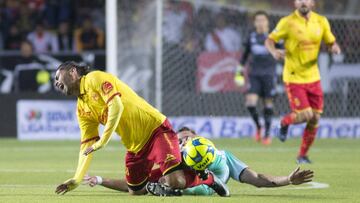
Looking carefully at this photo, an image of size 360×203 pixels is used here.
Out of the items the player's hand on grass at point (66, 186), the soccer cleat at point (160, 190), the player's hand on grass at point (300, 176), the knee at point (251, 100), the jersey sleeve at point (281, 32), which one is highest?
the jersey sleeve at point (281, 32)

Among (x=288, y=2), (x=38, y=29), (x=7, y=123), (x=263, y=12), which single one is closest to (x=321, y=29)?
(x=263, y=12)

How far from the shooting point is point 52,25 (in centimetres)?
2514

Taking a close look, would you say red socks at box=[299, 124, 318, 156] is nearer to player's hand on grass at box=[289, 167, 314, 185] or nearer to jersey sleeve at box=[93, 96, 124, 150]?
player's hand on grass at box=[289, 167, 314, 185]

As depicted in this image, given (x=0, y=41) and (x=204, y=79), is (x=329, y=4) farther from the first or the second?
(x=0, y=41)

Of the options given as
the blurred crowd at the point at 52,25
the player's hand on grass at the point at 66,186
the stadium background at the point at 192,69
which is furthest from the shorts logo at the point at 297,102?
the blurred crowd at the point at 52,25

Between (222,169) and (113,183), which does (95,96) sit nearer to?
(113,183)

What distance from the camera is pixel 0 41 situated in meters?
24.7

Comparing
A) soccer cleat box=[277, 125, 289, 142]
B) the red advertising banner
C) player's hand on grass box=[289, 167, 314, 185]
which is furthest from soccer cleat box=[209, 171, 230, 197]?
the red advertising banner

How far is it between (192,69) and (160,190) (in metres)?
10.8

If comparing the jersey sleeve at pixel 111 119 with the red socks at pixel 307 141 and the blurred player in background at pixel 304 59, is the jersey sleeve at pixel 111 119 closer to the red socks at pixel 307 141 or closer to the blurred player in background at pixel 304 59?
the blurred player in background at pixel 304 59

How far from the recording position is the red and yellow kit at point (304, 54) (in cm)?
1499

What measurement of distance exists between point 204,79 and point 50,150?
397cm

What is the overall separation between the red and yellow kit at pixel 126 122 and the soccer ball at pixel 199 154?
0.17 m

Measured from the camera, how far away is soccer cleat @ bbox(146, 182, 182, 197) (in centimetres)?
1016
